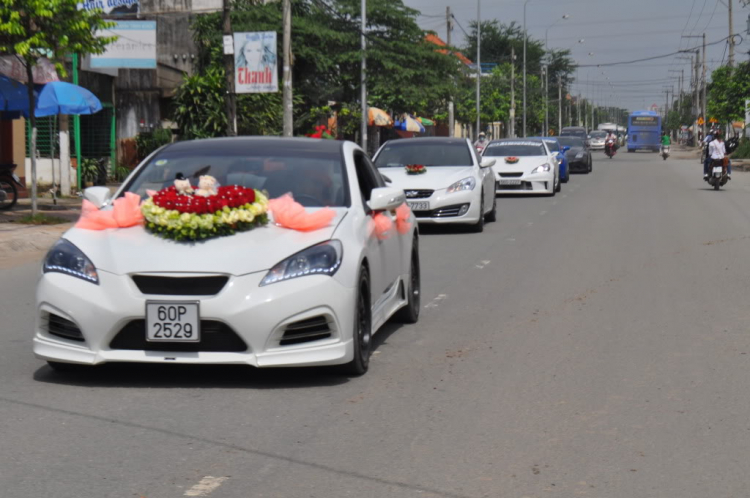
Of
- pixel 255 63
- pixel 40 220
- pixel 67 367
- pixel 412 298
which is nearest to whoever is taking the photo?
pixel 67 367

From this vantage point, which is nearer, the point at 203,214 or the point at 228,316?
the point at 228,316

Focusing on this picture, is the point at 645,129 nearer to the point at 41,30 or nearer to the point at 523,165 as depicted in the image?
the point at 523,165

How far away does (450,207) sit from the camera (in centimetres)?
1778

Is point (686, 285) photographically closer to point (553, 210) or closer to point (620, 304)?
point (620, 304)

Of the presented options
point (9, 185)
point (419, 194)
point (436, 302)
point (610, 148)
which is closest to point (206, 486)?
point (436, 302)

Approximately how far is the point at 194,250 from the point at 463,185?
11.6 m

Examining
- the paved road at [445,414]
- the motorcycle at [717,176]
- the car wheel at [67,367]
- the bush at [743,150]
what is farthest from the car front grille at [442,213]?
the bush at [743,150]

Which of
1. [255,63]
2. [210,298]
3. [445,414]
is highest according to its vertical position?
[255,63]

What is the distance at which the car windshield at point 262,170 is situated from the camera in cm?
776

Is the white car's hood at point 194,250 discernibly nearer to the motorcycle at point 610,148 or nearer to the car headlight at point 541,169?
the car headlight at point 541,169

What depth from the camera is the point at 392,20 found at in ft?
147

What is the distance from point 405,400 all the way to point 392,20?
3929 centimetres

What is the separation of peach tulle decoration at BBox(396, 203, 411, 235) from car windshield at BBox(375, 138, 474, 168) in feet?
31.6

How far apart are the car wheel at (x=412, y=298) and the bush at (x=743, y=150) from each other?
56175 mm
